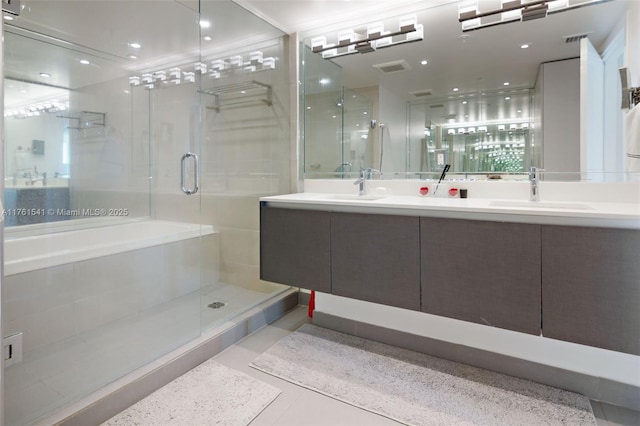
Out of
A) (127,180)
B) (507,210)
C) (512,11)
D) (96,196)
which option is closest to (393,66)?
(512,11)

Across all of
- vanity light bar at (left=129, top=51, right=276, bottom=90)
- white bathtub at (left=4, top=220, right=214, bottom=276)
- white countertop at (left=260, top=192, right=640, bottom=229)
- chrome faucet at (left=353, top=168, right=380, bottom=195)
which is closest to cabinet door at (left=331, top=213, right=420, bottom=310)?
white countertop at (left=260, top=192, right=640, bottom=229)

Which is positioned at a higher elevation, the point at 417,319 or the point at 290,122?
the point at 290,122

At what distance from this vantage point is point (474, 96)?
87.0 inches

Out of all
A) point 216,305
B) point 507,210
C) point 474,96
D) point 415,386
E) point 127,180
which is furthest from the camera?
point 216,305

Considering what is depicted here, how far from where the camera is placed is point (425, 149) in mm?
2342

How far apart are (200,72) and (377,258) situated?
5.99 feet

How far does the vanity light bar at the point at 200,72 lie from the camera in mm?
2531

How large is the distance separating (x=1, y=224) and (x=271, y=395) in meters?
1.33

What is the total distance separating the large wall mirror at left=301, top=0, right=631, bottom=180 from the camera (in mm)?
1896

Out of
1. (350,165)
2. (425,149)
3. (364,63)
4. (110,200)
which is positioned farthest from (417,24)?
(110,200)

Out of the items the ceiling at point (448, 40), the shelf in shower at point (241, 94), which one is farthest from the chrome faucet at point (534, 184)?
the shelf in shower at point (241, 94)

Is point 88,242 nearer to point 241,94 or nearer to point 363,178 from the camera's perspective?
point 241,94

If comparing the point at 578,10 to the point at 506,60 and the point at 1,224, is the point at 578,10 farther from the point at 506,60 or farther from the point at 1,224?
the point at 1,224

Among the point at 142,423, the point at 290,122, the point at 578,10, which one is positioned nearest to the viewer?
the point at 142,423
